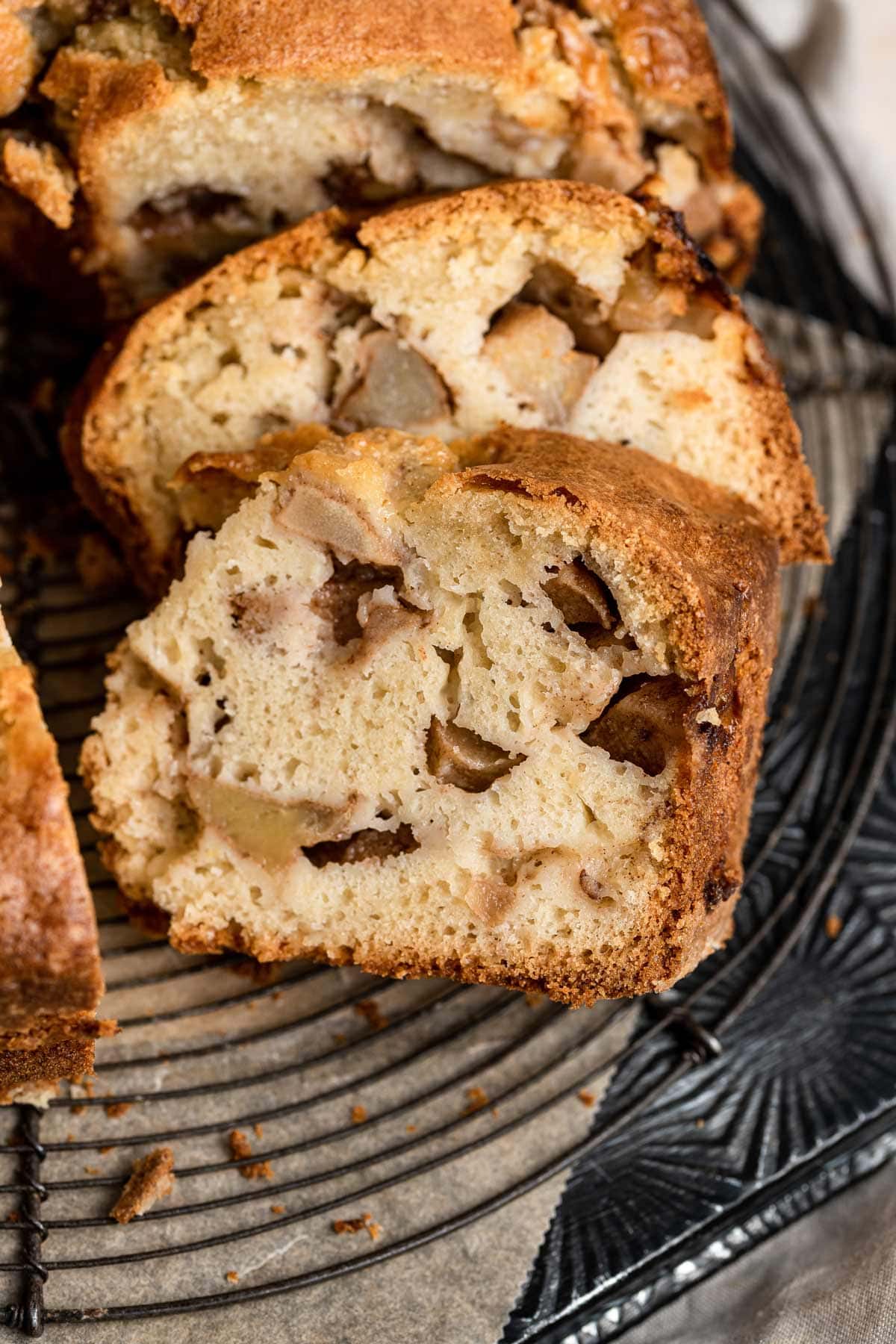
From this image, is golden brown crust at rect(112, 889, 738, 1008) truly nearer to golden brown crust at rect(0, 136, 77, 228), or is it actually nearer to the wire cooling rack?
the wire cooling rack

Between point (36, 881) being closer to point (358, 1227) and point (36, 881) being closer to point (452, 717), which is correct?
point (452, 717)

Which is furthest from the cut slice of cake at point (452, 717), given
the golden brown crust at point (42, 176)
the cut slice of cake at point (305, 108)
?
the golden brown crust at point (42, 176)

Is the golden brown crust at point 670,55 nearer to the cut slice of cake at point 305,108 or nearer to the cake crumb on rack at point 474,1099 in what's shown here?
the cut slice of cake at point 305,108

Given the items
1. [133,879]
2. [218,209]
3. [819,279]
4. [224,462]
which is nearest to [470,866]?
[133,879]

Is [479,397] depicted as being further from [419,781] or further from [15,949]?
[15,949]

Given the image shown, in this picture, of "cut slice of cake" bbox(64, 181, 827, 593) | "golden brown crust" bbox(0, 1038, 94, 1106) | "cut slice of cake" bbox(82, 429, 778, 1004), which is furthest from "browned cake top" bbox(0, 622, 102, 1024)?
"cut slice of cake" bbox(64, 181, 827, 593)
